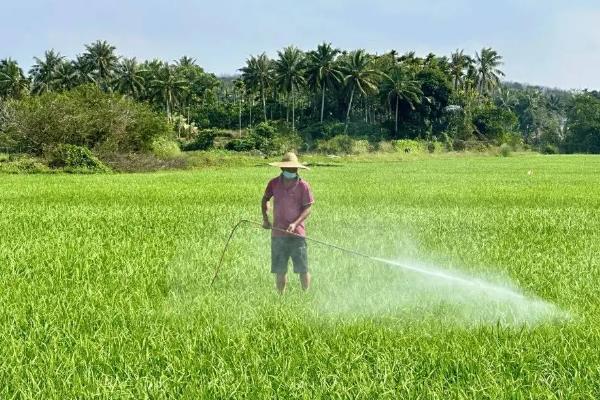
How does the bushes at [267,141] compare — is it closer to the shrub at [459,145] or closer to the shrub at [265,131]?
the shrub at [265,131]

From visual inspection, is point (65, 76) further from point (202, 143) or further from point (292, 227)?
point (292, 227)

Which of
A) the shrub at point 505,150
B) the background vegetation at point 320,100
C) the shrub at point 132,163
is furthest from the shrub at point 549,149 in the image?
the shrub at point 132,163

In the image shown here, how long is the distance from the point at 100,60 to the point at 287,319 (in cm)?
6832

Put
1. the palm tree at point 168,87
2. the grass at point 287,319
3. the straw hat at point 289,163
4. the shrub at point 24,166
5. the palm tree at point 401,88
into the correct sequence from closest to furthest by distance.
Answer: the grass at point 287,319, the straw hat at point 289,163, the shrub at point 24,166, the palm tree at point 401,88, the palm tree at point 168,87

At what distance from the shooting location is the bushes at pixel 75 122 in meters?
29.0

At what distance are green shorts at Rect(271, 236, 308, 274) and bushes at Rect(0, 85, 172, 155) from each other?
26331 mm

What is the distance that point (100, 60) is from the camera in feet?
218

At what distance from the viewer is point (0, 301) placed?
446 cm

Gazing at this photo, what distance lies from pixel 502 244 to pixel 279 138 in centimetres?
4644

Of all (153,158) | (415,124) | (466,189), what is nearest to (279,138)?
(415,124)

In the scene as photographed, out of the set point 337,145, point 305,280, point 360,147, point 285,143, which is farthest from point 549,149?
point 305,280

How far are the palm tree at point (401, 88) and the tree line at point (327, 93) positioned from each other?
0.10 m

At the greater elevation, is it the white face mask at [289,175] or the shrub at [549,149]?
the white face mask at [289,175]

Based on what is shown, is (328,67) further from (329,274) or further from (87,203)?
(329,274)
